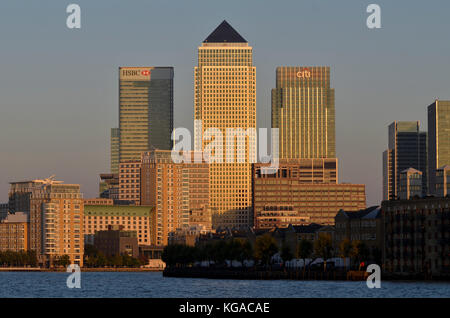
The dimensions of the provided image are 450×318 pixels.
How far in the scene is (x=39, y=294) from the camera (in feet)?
507

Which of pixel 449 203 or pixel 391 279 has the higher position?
pixel 449 203

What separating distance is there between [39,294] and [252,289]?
105 ft

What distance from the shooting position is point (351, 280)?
7392 inches

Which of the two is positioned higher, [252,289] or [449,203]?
[449,203]
